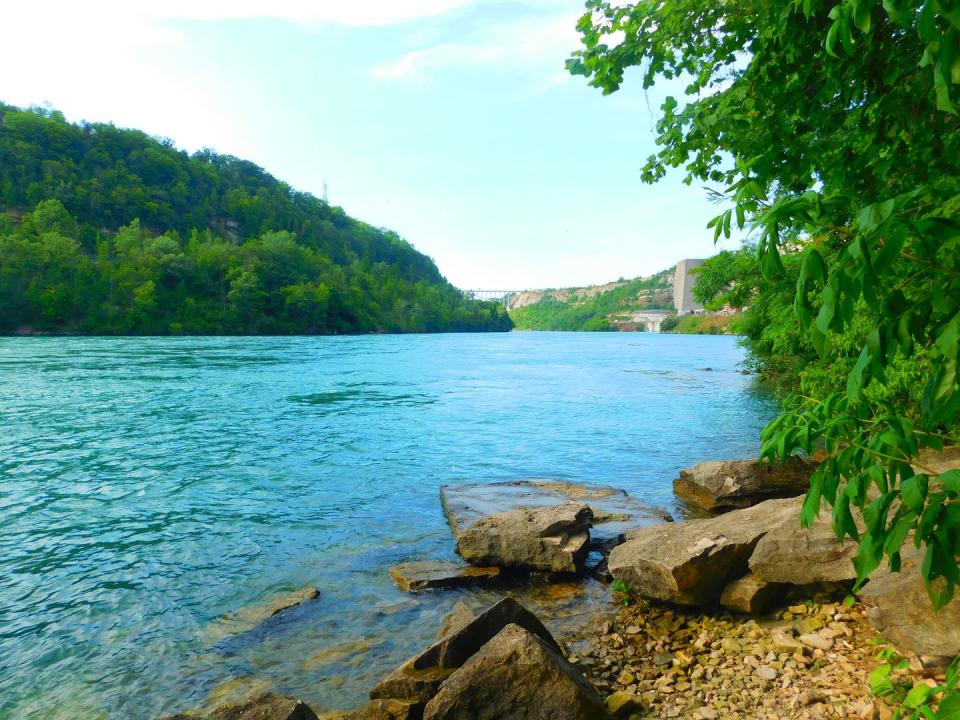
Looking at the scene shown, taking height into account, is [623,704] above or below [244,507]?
above

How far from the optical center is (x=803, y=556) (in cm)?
615

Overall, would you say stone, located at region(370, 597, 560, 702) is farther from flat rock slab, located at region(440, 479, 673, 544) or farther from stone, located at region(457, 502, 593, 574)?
flat rock slab, located at region(440, 479, 673, 544)

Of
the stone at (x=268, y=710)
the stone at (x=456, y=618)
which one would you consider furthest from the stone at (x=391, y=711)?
the stone at (x=456, y=618)

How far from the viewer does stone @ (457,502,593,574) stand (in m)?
8.34

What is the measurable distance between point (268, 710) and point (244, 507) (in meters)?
8.13

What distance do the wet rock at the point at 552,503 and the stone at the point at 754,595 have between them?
292 centimetres

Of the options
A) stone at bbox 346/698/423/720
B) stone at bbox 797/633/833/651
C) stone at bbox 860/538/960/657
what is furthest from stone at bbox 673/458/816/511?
stone at bbox 346/698/423/720

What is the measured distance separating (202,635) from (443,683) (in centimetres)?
368

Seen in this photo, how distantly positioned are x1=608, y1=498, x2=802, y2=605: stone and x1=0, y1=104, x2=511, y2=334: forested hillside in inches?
3540

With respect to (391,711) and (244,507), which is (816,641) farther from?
(244,507)

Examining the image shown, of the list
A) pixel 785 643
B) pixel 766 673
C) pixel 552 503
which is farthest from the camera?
pixel 552 503

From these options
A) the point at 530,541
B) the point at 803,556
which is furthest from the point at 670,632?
the point at 530,541

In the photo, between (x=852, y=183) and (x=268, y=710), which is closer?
(x=852, y=183)

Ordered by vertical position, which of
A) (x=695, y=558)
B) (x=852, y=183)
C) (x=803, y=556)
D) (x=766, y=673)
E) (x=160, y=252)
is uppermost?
(x=160, y=252)
